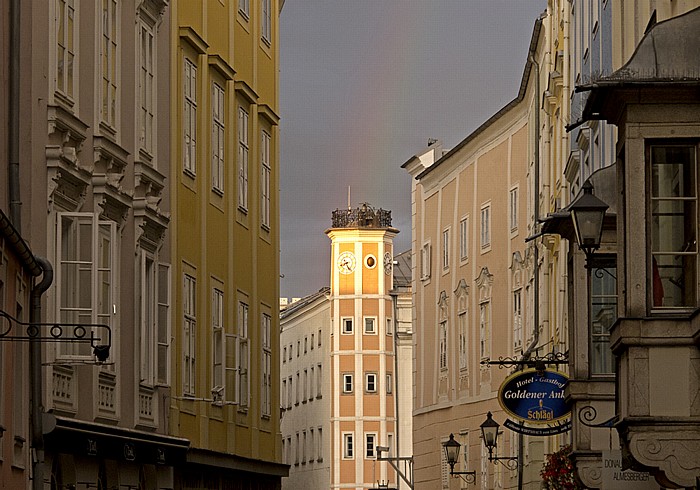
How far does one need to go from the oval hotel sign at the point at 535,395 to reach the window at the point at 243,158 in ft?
Result: 41.4

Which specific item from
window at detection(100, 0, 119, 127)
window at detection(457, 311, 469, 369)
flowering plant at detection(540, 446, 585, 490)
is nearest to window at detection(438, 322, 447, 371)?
window at detection(457, 311, 469, 369)

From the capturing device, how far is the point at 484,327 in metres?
52.4

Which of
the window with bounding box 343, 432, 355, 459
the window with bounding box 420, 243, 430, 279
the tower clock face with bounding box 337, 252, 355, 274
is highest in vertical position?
the tower clock face with bounding box 337, 252, 355, 274

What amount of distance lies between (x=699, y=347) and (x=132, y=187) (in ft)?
47.3

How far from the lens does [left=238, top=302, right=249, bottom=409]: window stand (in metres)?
33.5

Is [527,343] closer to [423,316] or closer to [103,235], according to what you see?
[423,316]

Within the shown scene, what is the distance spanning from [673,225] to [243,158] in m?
22.8

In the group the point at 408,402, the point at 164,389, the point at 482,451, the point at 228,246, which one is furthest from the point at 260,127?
the point at 408,402

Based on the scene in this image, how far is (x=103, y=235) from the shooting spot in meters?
23.4

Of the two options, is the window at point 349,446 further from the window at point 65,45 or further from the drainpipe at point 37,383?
the drainpipe at point 37,383

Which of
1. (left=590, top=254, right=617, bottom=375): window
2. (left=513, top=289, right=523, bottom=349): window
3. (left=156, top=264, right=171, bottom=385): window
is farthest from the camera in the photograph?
(left=513, top=289, right=523, bottom=349): window

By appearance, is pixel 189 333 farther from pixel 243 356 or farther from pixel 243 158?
pixel 243 158

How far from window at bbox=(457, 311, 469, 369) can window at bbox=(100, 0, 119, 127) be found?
30.7m

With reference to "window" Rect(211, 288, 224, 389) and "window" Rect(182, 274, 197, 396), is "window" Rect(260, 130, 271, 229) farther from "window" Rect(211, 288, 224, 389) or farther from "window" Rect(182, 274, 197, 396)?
"window" Rect(182, 274, 197, 396)
